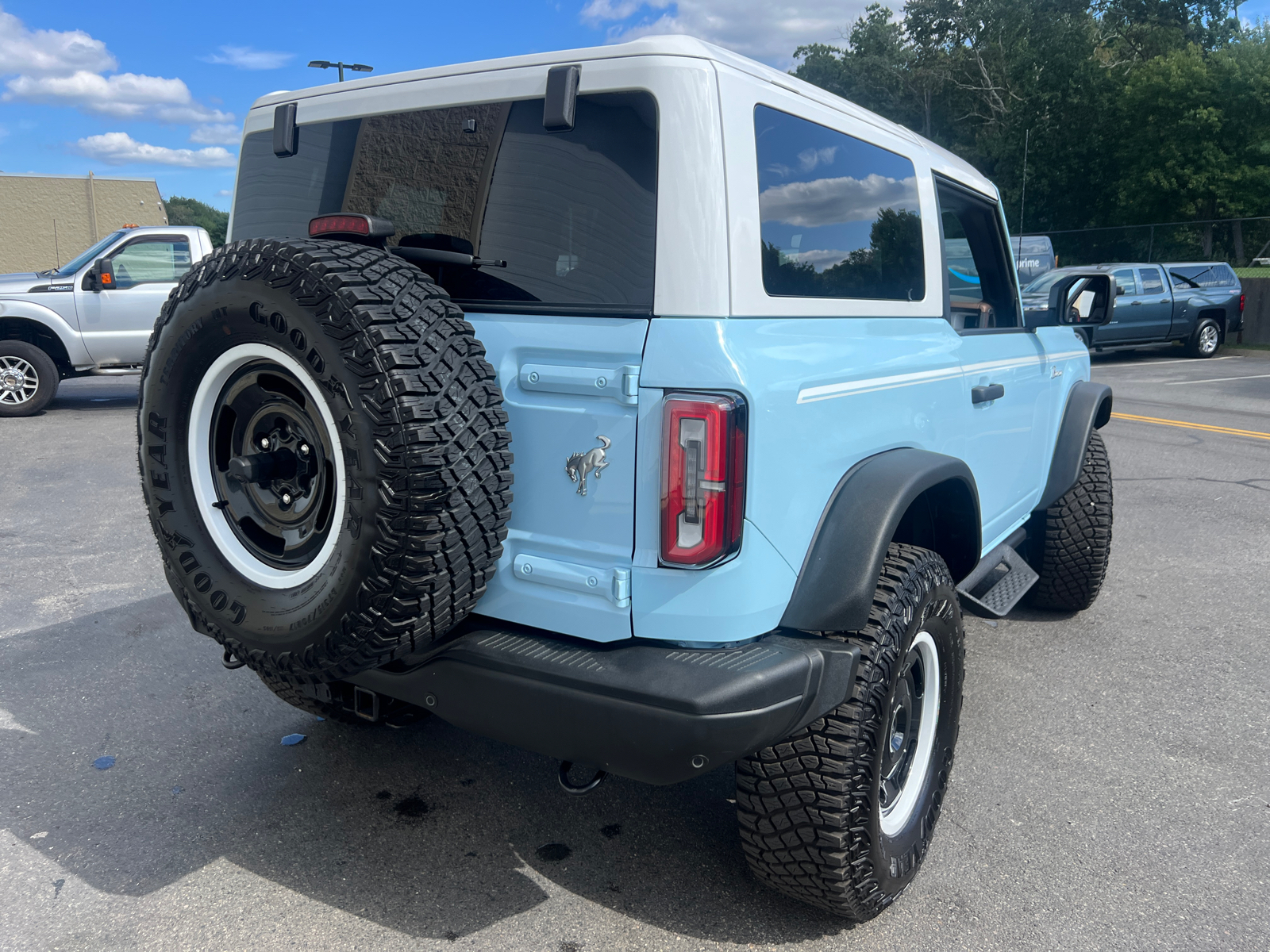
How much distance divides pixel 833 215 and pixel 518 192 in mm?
848

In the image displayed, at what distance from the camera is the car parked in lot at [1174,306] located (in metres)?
16.8

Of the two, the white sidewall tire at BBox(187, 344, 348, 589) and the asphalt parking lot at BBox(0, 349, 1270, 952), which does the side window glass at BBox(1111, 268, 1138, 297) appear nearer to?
the asphalt parking lot at BBox(0, 349, 1270, 952)

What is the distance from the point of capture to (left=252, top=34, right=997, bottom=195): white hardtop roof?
214 cm

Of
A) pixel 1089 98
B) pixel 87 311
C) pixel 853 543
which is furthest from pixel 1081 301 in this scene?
pixel 1089 98

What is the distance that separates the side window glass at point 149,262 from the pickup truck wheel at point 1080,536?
991cm

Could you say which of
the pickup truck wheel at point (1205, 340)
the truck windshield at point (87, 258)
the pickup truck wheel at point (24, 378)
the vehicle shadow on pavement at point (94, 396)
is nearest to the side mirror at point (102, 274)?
the truck windshield at point (87, 258)

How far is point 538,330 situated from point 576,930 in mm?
1481

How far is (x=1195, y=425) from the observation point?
10.7 metres

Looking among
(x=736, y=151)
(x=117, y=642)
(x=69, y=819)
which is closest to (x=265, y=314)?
(x=736, y=151)

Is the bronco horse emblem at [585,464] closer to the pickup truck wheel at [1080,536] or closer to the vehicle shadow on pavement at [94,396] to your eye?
the pickup truck wheel at [1080,536]

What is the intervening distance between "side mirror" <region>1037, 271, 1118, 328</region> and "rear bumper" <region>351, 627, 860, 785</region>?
243cm

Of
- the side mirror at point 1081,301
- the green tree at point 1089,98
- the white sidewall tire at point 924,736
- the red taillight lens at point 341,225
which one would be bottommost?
the white sidewall tire at point 924,736

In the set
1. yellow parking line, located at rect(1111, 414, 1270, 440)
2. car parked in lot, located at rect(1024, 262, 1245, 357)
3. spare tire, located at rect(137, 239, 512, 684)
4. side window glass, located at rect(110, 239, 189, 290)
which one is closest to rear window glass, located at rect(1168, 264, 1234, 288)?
car parked in lot, located at rect(1024, 262, 1245, 357)

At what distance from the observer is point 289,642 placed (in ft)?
7.15
